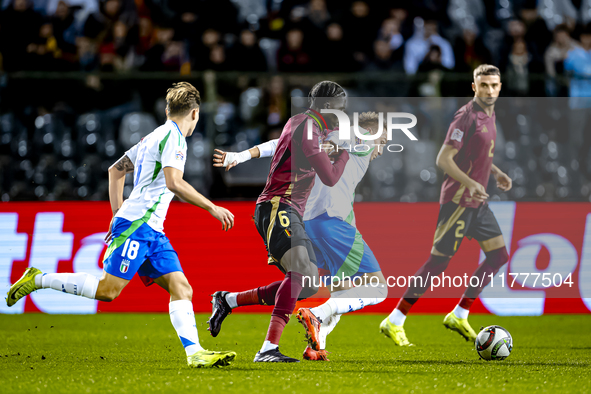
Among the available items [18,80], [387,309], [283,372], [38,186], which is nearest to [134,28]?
[18,80]

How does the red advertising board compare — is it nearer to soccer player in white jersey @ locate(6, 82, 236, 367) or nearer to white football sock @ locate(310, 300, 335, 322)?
white football sock @ locate(310, 300, 335, 322)

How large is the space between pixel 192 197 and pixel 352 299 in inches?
72.8

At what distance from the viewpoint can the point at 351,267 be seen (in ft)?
19.2

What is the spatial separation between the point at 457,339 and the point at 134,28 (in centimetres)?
687

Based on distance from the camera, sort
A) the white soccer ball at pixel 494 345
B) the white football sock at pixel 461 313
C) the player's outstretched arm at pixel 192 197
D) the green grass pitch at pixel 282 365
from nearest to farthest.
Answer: the green grass pitch at pixel 282 365, the player's outstretched arm at pixel 192 197, the white soccer ball at pixel 494 345, the white football sock at pixel 461 313

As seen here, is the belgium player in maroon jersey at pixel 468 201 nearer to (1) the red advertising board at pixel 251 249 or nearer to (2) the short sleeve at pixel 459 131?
(2) the short sleeve at pixel 459 131

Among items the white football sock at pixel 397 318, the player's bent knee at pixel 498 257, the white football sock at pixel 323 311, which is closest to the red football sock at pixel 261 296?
the white football sock at pixel 323 311

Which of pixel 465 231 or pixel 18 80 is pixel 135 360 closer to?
pixel 465 231

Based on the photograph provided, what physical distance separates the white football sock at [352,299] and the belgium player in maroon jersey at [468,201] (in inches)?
31.8

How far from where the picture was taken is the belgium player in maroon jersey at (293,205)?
5.14 m

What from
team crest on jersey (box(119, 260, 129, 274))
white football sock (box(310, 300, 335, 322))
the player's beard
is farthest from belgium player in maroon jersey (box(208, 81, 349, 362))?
the player's beard

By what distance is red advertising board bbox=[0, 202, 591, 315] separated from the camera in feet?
27.7

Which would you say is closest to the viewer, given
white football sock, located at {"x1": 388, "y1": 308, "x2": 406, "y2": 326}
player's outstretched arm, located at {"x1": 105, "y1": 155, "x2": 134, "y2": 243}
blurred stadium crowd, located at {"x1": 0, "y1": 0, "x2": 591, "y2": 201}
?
player's outstretched arm, located at {"x1": 105, "y1": 155, "x2": 134, "y2": 243}

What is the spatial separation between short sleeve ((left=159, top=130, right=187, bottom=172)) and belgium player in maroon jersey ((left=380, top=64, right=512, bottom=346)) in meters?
2.81
